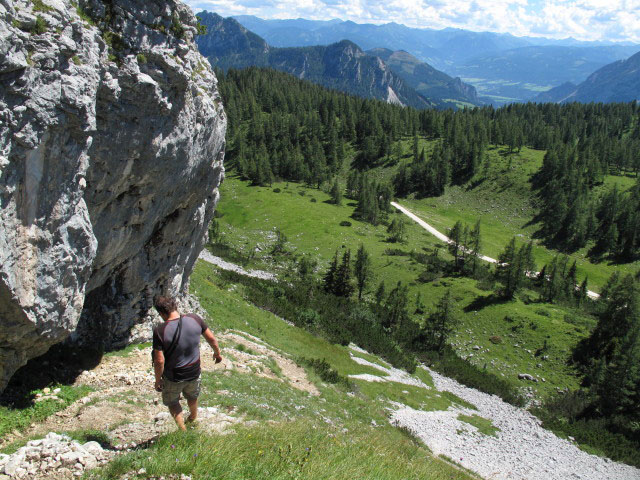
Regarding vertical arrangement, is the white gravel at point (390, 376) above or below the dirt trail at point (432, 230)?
below

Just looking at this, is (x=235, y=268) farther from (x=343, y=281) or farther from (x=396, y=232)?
(x=396, y=232)

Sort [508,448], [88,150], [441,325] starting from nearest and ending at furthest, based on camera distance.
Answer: [88,150] → [508,448] → [441,325]

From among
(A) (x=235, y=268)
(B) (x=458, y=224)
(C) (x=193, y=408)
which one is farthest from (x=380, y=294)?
(C) (x=193, y=408)

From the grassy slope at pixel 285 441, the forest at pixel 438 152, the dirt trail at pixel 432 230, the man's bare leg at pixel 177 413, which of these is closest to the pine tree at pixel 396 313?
the grassy slope at pixel 285 441

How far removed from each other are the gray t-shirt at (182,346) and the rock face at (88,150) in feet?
15.1

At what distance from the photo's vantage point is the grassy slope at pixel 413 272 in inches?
2158

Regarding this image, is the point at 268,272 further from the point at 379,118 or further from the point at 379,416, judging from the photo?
the point at 379,118

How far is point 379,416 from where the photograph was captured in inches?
1006

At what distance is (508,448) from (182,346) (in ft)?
116

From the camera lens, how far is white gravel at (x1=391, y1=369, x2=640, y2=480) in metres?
28.9

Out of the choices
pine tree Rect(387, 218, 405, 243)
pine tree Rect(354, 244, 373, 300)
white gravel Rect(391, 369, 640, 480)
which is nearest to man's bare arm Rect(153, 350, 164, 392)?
white gravel Rect(391, 369, 640, 480)

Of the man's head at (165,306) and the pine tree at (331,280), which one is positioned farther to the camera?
the pine tree at (331,280)

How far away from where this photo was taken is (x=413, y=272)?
7831cm

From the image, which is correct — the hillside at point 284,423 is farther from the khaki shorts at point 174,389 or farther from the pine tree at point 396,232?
the pine tree at point 396,232
